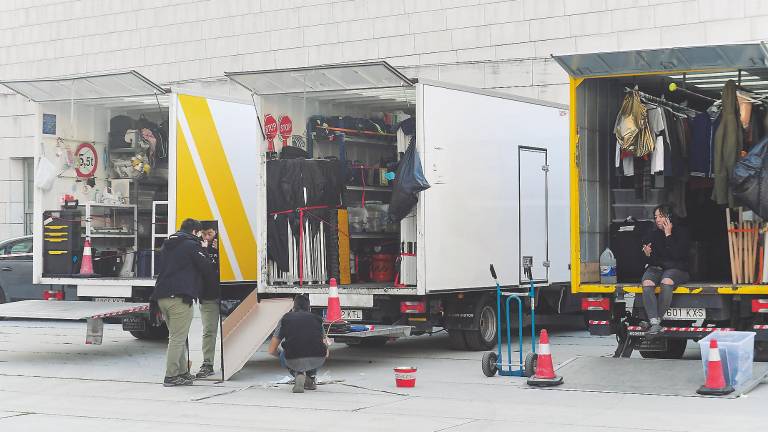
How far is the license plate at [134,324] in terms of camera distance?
1767 centimetres

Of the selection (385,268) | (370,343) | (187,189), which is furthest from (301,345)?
(370,343)

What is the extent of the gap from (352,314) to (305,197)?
5.68ft

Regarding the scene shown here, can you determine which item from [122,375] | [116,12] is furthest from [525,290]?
[116,12]

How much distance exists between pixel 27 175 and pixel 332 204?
1632cm

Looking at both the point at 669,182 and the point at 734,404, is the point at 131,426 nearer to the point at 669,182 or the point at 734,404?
the point at 734,404

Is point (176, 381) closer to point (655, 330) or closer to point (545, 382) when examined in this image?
Result: point (545, 382)

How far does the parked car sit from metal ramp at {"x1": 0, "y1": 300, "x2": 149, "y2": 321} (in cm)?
502

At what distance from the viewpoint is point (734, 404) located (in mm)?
11422

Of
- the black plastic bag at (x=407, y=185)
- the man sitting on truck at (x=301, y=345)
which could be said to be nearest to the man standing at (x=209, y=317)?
the man sitting on truck at (x=301, y=345)

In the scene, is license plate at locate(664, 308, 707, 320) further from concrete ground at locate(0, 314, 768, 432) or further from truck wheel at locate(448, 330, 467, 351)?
truck wheel at locate(448, 330, 467, 351)

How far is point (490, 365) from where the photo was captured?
13727mm

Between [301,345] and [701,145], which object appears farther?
[701,145]

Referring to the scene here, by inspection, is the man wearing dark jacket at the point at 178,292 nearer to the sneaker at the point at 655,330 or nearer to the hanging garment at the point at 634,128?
the sneaker at the point at 655,330

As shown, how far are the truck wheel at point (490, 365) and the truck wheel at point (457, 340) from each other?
265 cm
